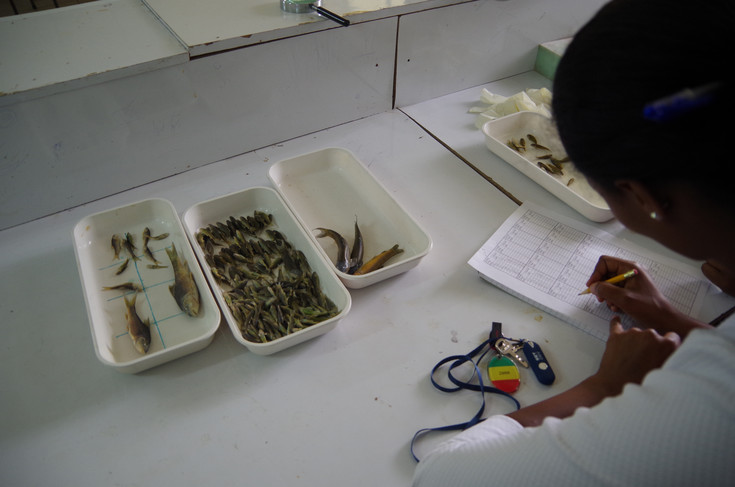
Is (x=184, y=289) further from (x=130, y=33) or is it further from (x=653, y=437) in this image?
(x=653, y=437)

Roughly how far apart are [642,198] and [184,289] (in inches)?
37.4

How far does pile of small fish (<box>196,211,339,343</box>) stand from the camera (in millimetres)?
1098

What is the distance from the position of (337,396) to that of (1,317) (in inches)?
32.0

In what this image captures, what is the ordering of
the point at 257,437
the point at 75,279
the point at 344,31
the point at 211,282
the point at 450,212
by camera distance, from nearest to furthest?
the point at 257,437
the point at 211,282
the point at 75,279
the point at 450,212
the point at 344,31

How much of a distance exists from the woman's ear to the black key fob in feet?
Result: 1.49

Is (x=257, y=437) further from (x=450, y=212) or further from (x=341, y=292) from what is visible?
(x=450, y=212)

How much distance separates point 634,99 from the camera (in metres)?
0.55

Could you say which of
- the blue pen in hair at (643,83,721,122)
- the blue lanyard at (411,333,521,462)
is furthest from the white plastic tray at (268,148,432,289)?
the blue pen in hair at (643,83,721,122)

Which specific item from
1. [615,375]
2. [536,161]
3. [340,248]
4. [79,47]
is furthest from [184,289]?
[536,161]

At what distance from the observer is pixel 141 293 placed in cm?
119

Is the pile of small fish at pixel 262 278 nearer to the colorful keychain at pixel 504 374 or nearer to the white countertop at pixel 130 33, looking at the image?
the colorful keychain at pixel 504 374

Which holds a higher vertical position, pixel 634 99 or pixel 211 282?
pixel 634 99

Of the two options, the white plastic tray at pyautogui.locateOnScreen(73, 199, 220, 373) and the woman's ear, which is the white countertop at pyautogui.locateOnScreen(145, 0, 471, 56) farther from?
the woman's ear

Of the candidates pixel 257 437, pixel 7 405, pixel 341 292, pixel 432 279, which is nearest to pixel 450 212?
pixel 432 279
